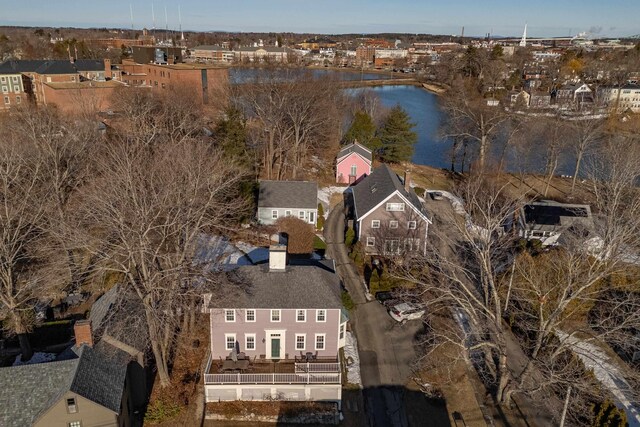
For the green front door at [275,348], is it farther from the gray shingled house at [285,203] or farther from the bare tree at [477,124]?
the bare tree at [477,124]

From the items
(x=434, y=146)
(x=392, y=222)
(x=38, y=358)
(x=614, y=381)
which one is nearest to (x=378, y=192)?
(x=392, y=222)

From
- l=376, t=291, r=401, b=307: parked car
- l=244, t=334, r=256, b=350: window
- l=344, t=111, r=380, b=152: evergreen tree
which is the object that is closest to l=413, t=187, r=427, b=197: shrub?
l=344, t=111, r=380, b=152: evergreen tree

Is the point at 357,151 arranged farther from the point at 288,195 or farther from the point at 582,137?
the point at 582,137

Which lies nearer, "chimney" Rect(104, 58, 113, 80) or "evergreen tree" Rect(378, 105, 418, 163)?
"evergreen tree" Rect(378, 105, 418, 163)

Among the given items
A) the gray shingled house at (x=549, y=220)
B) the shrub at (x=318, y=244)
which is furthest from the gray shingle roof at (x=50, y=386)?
the gray shingled house at (x=549, y=220)

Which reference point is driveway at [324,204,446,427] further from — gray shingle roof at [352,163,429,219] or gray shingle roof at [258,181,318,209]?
gray shingle roof at [258,181,318,209]
